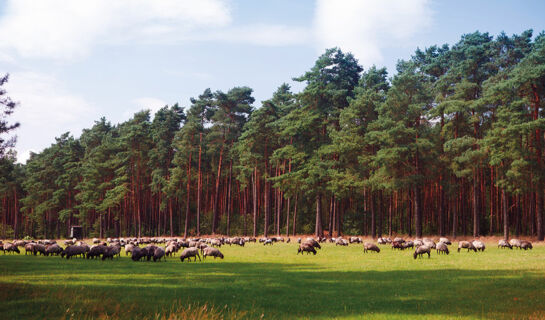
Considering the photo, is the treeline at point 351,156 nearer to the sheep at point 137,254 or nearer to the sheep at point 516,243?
the sheep at point 516,243

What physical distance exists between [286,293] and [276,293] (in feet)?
1.19

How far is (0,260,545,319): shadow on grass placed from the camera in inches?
472

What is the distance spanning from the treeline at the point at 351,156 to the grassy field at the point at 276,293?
25.8m

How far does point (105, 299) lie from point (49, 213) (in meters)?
93.0

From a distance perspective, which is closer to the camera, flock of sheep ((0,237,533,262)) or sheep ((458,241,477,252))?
flock of sheep ((0,237,533,262))

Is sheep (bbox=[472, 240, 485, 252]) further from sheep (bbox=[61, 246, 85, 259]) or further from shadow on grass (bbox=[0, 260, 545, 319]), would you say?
sheep (bbox=[61, 246, 85, 259])

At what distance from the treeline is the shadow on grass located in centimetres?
2753

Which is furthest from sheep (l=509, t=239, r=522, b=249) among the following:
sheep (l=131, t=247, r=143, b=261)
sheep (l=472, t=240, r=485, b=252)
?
sheep (l=131, t=247, r=143, b=261)

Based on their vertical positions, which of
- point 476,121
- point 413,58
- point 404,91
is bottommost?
point 476,121

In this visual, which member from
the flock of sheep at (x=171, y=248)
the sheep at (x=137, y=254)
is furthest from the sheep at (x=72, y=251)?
the sheep at (x=137, y=254)

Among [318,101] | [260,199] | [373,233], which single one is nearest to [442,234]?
[373,233]

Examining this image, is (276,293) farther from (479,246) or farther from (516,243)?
(516,243)

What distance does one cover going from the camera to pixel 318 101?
206 ft

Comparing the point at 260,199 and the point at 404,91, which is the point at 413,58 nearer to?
the point at 404,91
